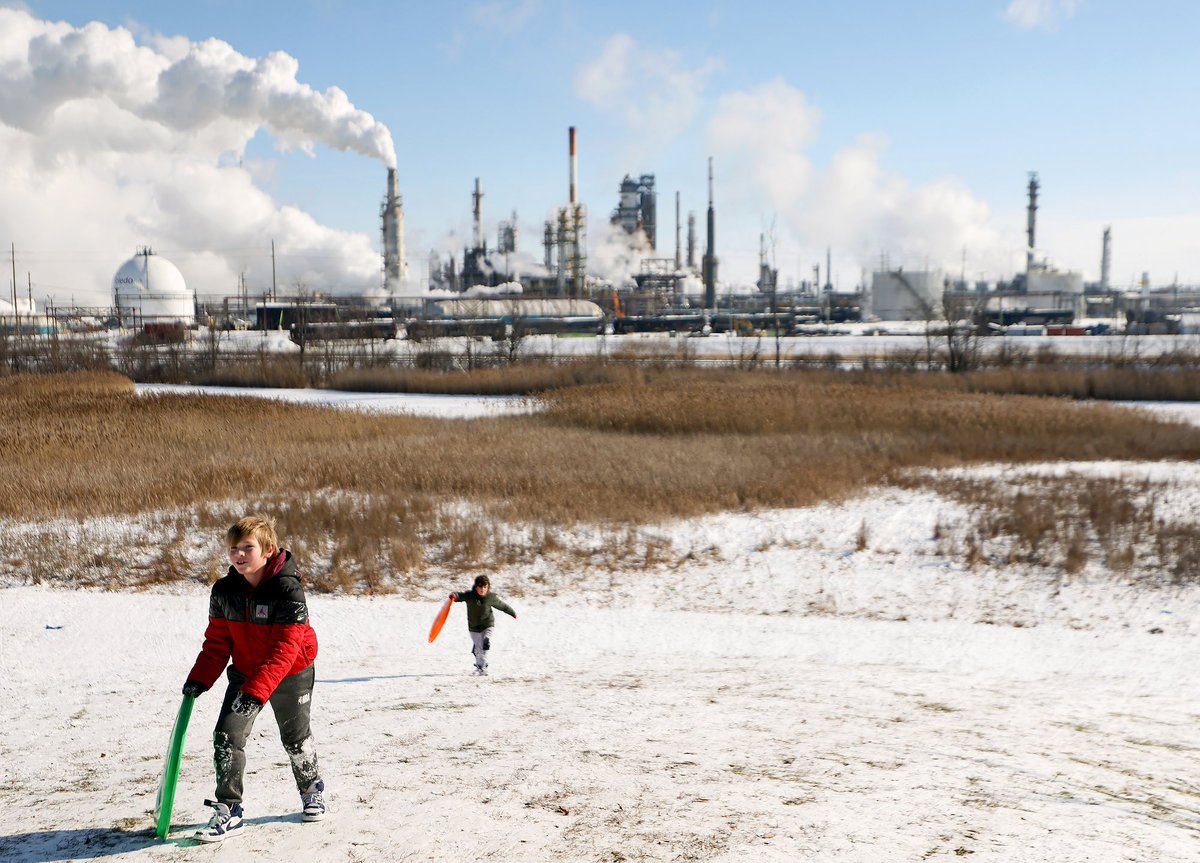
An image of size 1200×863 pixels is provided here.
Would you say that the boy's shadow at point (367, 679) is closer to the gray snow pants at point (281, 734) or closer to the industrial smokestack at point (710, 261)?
the gray snow pants at point (281, 734)

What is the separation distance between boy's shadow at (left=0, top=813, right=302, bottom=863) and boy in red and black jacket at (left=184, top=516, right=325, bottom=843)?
0.40 ft

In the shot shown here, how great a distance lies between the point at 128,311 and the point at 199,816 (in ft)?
276

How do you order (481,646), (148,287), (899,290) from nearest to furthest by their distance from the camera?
(481,646) < (148,287) < (899,290)

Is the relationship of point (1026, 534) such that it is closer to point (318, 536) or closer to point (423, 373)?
point (318, 536)

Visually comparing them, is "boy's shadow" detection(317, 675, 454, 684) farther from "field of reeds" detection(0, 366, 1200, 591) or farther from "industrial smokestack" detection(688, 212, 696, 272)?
"industrial smokestack" detection(688, 212, 696, 272)

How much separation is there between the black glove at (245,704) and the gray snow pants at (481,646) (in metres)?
3.74

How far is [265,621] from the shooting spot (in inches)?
171

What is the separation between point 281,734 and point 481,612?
3426mm

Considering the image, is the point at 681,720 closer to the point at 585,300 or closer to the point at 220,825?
the point at 220,825

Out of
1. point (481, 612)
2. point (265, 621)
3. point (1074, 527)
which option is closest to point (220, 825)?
point (265, 621)

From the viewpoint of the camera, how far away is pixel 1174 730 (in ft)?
23.0

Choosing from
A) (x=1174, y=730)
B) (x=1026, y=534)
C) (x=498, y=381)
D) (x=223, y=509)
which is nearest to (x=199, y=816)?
(x=1174, y=730)

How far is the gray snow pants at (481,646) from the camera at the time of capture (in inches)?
317

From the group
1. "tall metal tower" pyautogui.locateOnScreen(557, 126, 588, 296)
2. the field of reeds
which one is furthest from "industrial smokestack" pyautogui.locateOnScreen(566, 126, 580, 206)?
the field of reeds
